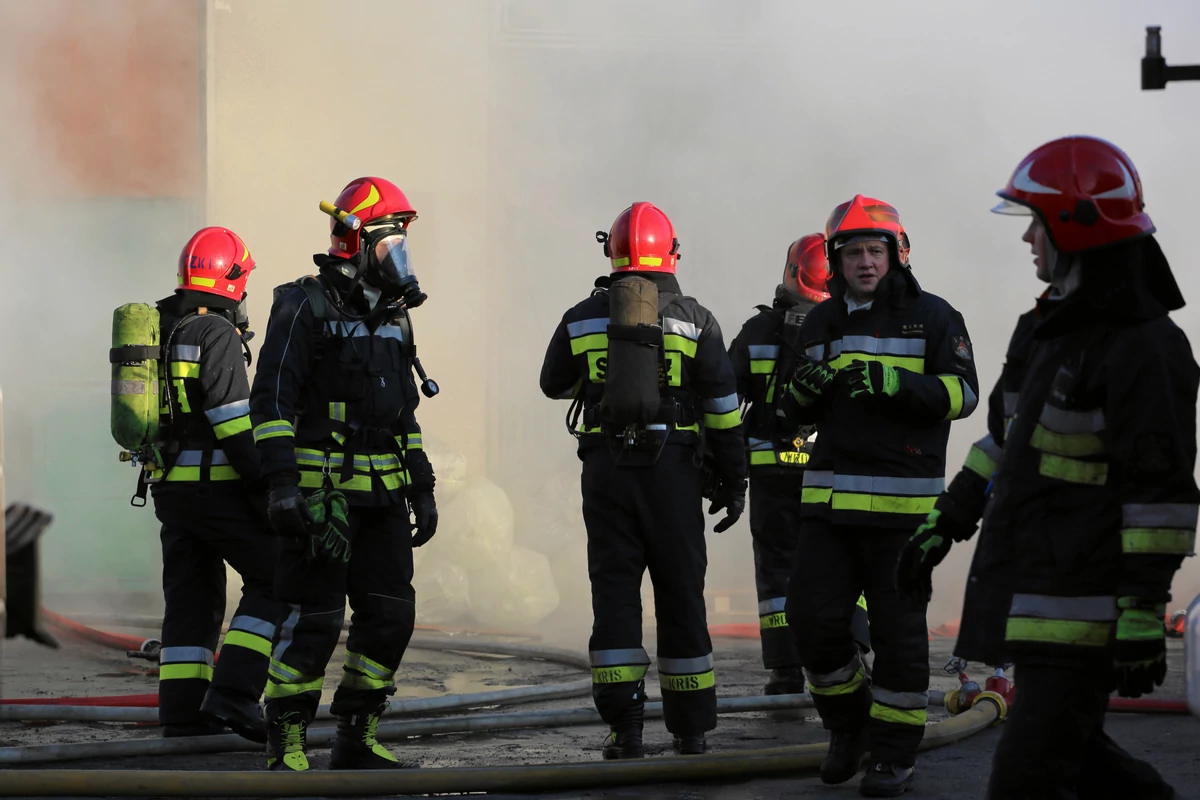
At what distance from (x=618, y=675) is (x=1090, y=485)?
2009 mm

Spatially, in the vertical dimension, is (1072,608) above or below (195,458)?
below

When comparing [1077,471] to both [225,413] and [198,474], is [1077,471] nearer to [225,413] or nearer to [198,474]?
[225,413]

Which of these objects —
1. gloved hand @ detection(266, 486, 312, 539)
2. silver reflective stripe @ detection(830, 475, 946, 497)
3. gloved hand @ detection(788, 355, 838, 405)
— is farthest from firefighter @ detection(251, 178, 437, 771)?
silver reflective stripe @ detection(830, 475, 946, 497)

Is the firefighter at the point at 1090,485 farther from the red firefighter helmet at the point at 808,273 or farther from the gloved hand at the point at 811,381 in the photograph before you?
Answer: the red firefighter helmet at the point at 808,273

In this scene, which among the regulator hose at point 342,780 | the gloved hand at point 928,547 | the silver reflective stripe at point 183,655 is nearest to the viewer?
the gloved hand at point 928,547

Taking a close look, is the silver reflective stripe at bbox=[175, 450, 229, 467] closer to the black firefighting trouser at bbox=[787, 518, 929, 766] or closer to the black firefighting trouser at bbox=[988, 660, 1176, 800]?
the black firefighting trouser at bbox=[787, 518, 929, 766]

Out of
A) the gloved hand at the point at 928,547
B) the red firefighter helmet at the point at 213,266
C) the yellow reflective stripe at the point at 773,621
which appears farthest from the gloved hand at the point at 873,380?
the red firefighter helmet at the point at 213,266

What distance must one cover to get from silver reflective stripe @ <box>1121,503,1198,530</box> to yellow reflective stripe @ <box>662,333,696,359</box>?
2.08 m

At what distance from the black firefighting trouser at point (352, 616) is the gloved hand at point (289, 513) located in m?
0.06

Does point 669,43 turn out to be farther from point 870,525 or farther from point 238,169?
point 870,525

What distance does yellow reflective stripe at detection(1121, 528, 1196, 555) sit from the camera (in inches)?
96.9

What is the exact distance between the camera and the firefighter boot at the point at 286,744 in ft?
13.1

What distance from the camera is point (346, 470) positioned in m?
4.10

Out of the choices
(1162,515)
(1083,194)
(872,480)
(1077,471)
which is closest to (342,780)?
(872,480)
